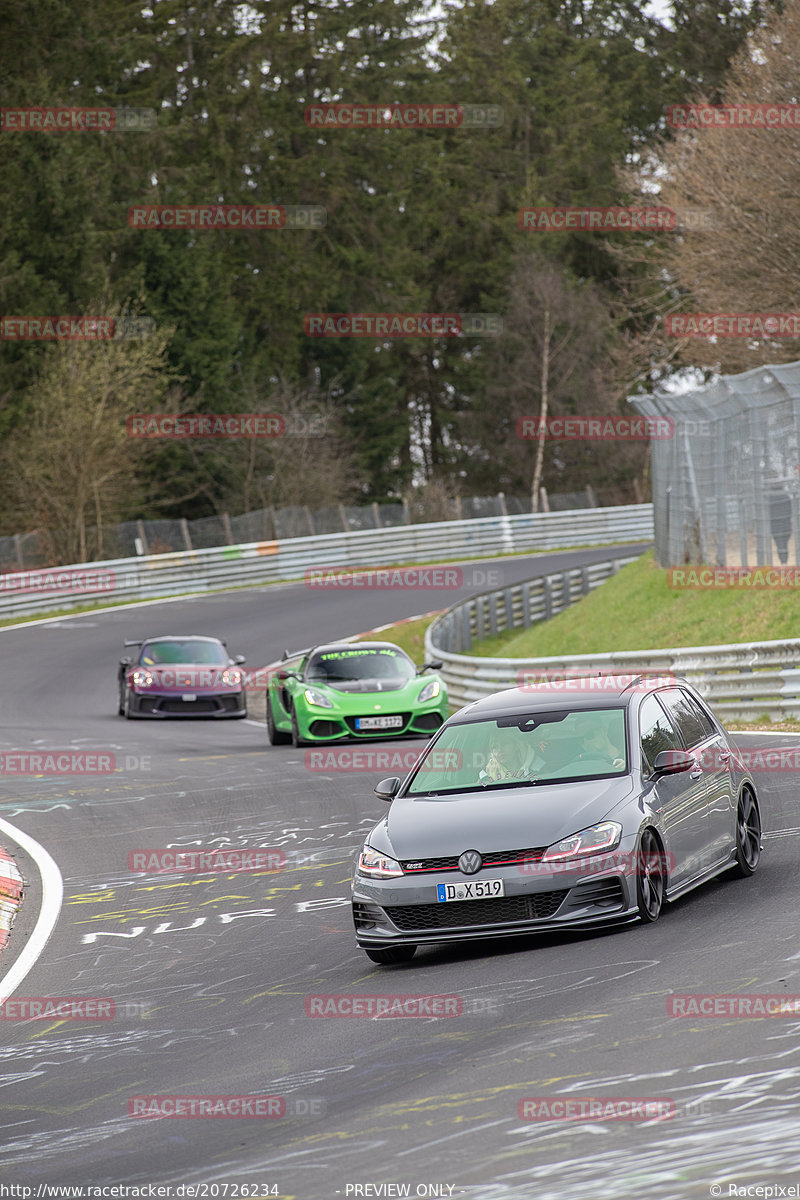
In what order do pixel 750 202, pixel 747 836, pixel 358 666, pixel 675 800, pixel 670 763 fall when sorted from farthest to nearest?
pixel 750 202 < pixel 358 666 < pixel 747 836 < pixel 675 800 < pixel 670 763

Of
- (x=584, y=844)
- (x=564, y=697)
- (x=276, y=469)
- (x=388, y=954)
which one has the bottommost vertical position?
(x=388, y=954)

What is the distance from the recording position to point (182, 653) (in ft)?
84.9

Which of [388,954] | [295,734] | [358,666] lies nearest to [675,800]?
[388,954]

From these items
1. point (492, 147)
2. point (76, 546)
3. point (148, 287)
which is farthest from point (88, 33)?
point (492, 147)

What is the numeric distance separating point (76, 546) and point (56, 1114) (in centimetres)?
3869

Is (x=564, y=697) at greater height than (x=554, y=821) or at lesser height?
greater

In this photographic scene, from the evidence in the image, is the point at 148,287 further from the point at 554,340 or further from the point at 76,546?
the point at 554,340

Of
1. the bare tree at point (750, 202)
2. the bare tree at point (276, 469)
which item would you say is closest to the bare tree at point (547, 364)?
the bare tree at point (276, 469)

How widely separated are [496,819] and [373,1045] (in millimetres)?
1940

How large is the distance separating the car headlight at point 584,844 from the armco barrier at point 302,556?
31414mm

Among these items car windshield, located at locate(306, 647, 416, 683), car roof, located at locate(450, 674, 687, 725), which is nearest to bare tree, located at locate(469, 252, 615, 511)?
car windshield, located at locate(306, 647, 416, 683)

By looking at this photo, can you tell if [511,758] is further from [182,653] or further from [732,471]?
[182,653]

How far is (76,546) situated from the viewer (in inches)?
1750

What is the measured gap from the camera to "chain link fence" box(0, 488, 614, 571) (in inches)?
1719
